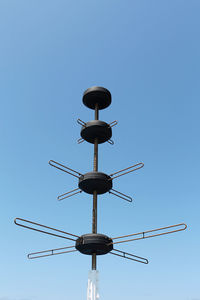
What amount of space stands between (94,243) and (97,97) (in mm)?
9399

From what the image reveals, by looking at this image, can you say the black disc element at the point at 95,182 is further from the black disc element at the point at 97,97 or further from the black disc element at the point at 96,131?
the black disc element at the point at 97,97

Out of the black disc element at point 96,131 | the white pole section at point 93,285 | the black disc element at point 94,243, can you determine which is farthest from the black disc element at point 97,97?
the white pole section at point 93,285

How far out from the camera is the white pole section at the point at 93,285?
14.7 m

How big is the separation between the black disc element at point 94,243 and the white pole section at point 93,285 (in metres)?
1.06

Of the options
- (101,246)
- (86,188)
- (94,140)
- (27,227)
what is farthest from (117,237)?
(94,140)

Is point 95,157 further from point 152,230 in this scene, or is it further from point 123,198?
point 152,230

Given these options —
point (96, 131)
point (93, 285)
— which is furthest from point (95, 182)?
point (93, 285)

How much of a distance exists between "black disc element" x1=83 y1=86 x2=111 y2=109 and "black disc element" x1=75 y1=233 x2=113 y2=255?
29.2ft

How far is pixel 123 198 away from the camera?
62.2 ft

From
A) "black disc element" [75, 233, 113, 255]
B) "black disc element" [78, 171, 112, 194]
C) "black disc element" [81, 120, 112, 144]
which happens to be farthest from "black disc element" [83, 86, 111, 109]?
"black disc element" [75, 233, 113, 255]

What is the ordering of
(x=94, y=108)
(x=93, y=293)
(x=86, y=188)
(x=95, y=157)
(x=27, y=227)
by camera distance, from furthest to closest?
1. (x=94, y=108)
2. (x=95, y=157)
3. (x=86, y=188)
4. (x=93, y=293)
5. (x=27, y=227)

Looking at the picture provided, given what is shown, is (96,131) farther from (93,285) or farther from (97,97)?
(93,285)

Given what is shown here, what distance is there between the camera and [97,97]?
20344 millimetres

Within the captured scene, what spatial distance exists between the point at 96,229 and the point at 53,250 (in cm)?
248
